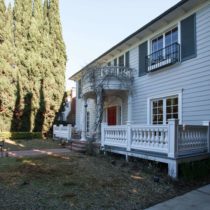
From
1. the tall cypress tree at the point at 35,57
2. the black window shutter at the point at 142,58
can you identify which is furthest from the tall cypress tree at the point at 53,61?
the black window shutter at the point at 142,58

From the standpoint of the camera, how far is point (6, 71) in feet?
59.6

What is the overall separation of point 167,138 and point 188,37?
4.56 m

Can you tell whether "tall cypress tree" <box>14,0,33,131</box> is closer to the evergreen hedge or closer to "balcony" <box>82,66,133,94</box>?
the evergreen hedge

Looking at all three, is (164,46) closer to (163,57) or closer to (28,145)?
(163,57)

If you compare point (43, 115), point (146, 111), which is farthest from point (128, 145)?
point (43, 115)

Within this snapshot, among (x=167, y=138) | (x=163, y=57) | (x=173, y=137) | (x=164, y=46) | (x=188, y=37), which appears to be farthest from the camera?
(x=164, y=46)

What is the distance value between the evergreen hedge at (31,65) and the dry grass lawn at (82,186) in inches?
435

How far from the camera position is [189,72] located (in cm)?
952

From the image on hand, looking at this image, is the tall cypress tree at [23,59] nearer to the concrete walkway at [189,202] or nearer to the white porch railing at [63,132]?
the white porch railing at [63,132]

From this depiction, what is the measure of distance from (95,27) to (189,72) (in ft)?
32.6

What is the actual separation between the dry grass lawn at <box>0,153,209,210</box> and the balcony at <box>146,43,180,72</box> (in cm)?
450

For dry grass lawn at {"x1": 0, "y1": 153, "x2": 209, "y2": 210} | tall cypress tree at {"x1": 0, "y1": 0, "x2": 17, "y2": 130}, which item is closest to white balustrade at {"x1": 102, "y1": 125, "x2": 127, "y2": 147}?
dry grass lawn at {"x1": 0, "y1": 153, "x2": 209, "y2": 210}

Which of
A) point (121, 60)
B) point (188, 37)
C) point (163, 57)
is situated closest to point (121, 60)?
point (121, 60)

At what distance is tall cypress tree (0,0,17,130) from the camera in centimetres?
1800
